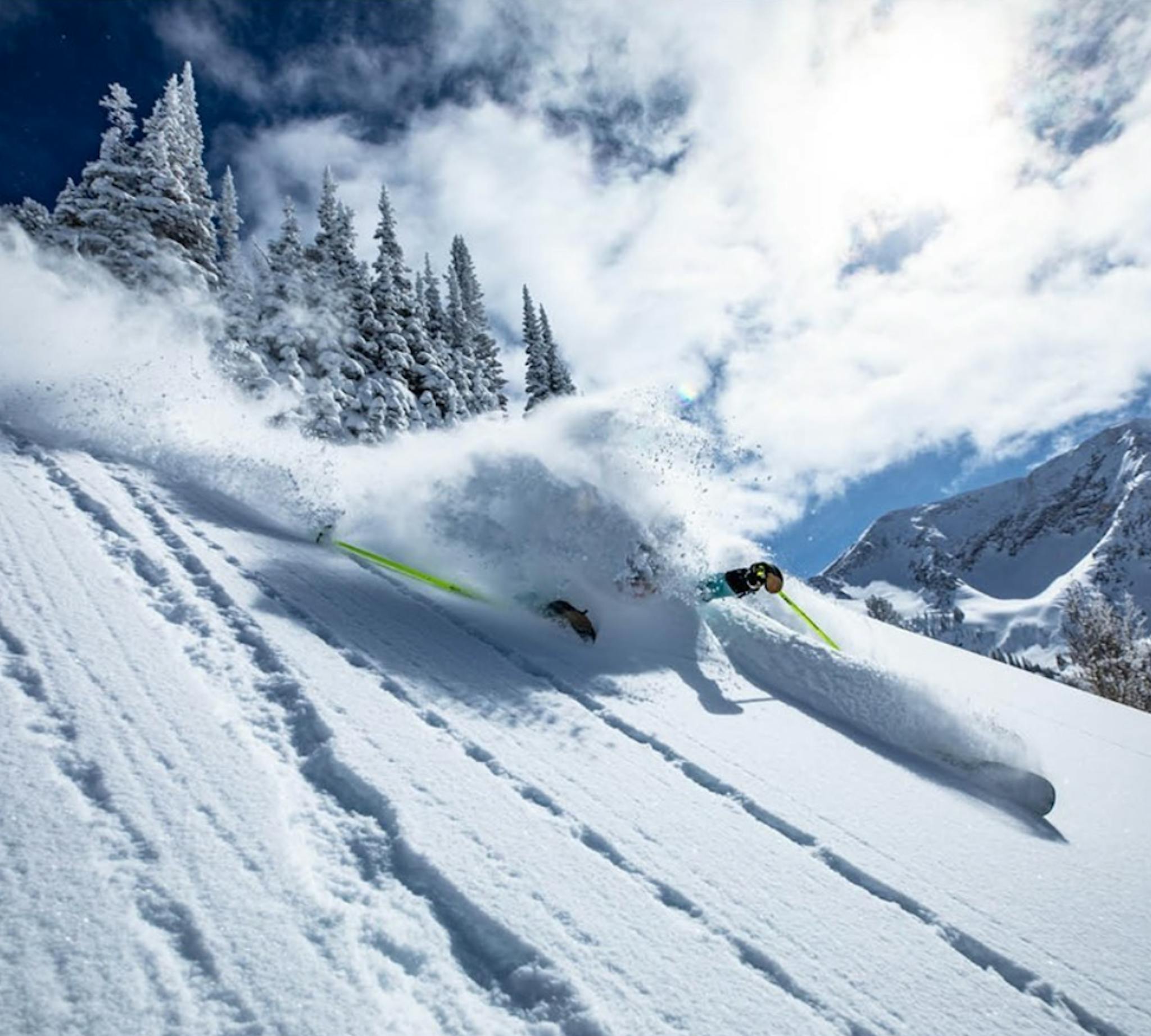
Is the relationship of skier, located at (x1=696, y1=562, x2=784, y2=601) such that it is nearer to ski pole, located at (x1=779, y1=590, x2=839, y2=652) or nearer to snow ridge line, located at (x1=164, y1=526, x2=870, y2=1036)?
ski pole, located at (x1=779, y1=590, x2=839, y2=652)

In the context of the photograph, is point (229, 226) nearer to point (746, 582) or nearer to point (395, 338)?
point (395, 338)

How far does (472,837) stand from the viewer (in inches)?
113

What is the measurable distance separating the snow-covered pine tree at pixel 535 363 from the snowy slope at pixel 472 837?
28729 millimetres

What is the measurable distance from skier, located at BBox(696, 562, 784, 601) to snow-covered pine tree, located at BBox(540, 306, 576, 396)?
1083 inches

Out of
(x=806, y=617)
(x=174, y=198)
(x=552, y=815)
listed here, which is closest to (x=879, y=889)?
(x=552, y=815)

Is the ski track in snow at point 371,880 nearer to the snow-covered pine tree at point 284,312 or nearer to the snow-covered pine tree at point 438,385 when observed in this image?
the snow-covered pine tree at point 284,312

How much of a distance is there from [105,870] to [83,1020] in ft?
1.89

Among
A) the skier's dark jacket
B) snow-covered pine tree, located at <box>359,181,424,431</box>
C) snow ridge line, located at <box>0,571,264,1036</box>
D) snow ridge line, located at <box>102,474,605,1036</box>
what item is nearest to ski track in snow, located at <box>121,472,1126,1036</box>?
snow ridge line, located at <box>102,474,605,1036</box>

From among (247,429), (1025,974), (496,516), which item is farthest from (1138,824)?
(247,429)

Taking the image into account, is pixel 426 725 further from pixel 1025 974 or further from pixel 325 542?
pixel 325 542

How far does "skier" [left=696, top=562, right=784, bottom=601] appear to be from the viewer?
22.2ft

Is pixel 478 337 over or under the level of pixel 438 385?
over

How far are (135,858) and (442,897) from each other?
1.12 metres

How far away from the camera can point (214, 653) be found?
156 inches
